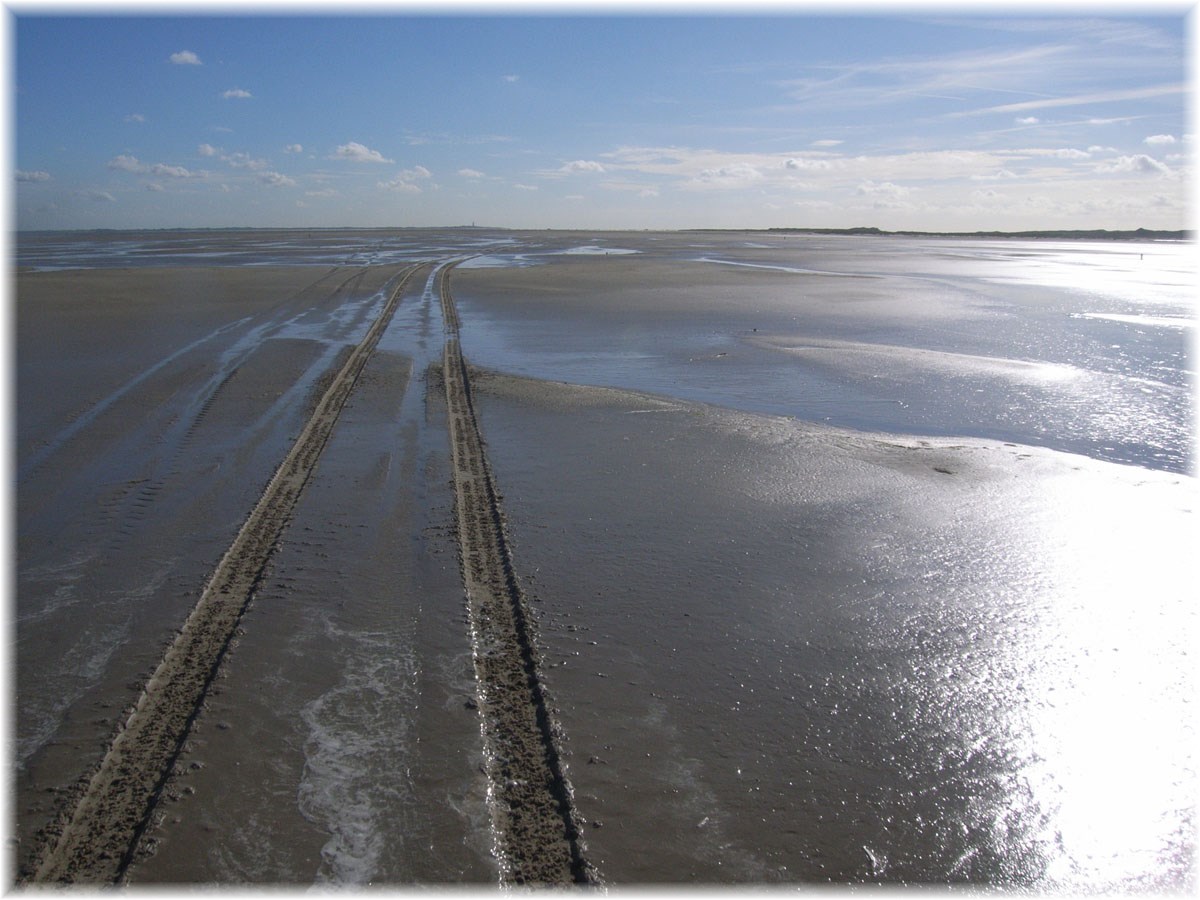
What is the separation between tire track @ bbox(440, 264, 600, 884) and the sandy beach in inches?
0.8

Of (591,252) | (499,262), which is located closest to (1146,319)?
(499,262)

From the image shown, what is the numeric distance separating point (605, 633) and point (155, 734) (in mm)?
2297

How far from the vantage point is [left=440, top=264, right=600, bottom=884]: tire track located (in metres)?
3.07

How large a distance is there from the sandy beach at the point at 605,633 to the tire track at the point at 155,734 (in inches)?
0.8

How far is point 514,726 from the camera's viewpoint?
3.79 m

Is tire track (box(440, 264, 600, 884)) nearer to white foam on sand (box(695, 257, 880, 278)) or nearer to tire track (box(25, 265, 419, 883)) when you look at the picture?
tire track (box(25, 265, 419, 883))

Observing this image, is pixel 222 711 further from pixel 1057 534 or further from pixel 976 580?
pixel 1057 534

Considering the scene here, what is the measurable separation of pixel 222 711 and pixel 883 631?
11.8 ft

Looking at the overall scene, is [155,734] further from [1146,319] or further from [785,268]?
[785,268]

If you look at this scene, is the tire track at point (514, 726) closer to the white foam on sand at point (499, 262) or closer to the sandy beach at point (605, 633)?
the sandy beach at point (605, 633)

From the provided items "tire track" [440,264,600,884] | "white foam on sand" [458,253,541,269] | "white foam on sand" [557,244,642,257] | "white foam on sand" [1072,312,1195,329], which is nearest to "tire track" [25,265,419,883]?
"tire track" [440,264,600,884]

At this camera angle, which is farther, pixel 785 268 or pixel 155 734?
pixel 785 268

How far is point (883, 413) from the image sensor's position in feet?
33.5

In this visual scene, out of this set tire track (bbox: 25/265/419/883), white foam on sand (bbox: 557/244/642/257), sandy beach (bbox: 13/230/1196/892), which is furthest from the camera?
white foam on sand (bbox: 557/244/642/257)
